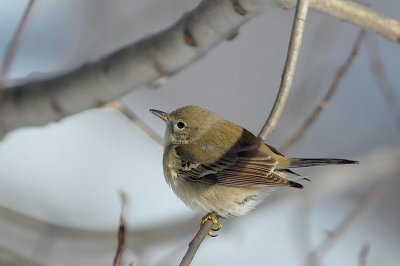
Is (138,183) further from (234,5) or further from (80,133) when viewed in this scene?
(234,5)

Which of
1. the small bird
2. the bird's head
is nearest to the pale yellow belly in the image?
the small bird

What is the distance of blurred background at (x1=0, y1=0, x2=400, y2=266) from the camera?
502 cm

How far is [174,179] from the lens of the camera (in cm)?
324

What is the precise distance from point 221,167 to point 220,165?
0.05 ft

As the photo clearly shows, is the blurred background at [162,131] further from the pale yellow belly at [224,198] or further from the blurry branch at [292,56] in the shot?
the blurry branch at [292,56]

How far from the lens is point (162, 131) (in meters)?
6.00

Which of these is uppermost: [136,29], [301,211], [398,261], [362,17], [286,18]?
[286,18]

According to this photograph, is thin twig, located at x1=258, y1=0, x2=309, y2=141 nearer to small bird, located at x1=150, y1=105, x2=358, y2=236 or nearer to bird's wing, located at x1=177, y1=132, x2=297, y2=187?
small bird, located at x1=150, y1=105, x2=358, y2=236

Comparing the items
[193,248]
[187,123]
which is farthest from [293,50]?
[187,123]

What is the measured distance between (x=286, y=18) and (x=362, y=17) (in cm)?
454

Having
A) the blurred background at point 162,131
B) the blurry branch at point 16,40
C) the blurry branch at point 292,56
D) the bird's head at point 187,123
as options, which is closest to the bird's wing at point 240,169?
the bird's head at point 187,123

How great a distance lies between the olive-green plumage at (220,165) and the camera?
9.71ft

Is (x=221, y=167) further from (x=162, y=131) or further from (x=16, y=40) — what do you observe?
(x=162, y=131)

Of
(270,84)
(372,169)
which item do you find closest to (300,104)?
(372,169)
